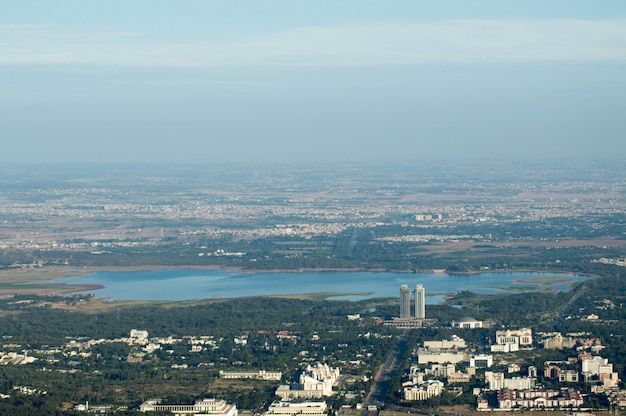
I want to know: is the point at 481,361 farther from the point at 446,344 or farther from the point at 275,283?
the point at 275,283

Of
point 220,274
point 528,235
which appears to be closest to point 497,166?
point 528,235

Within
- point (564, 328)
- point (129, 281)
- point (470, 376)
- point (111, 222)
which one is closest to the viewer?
point (470, 376)

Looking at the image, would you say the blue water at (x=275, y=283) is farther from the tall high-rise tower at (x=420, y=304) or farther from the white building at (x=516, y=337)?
the white building at (x=516, y=337)

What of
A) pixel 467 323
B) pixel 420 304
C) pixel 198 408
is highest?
pixel 198 408

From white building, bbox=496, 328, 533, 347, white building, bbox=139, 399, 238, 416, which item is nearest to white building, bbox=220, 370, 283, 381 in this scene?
white building, bbox=139, 399, 238, 416

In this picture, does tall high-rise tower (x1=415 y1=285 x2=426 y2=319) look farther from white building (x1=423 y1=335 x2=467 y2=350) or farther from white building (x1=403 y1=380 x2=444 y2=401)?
white building (x1=403 y1=380 x2=444 y2=401)

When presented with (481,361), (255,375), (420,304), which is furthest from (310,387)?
(420,304)

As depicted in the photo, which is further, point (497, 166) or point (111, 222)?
point (497, 166)

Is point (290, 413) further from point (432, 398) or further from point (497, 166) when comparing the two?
point (497, 166)

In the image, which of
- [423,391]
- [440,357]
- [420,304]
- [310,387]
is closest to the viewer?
[423,391]

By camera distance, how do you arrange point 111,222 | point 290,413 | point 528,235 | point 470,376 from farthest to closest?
point 111,222
point 528,235
point 470,376
point 290,413
